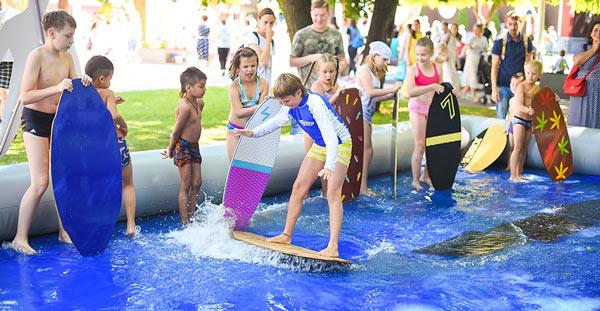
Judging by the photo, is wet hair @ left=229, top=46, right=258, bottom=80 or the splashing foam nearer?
the splashing foam

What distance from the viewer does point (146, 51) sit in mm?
25641

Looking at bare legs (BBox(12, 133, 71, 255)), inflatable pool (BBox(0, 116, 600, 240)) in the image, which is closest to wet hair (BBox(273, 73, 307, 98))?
bare legs (BBox(12, 133, 71, 255))

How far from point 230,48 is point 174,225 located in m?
14.2

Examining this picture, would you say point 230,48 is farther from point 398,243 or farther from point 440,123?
point 398,243

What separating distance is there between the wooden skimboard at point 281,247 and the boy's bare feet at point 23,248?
1470 millimetres

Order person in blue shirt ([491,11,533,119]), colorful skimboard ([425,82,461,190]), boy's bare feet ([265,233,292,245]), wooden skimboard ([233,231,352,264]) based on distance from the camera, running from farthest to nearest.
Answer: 1. person in blue shirt ([491,11,533,119])
2. colorful skimboard ([425,82,461,190])
3. boy's bare feet ([265,233,292,245])
4. wooden skimboard ([233,231,352,264])

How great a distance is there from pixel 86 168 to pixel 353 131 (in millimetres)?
2698

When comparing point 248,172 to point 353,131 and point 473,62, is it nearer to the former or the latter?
point 353,131

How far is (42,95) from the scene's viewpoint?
209 inches

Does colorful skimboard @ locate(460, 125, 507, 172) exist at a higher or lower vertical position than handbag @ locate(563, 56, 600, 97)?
lower

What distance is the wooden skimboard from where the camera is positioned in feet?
17.1

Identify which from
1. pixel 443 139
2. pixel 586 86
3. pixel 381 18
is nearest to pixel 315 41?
pixel 443 139

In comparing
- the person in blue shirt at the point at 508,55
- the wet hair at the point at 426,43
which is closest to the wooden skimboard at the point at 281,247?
the wet hair at the point at 426,43

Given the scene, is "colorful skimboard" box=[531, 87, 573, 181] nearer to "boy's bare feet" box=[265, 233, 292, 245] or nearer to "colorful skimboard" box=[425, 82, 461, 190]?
"colorful skimboard" box=[425, 82, 461, 190]
